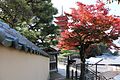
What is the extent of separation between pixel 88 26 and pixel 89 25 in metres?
0.09

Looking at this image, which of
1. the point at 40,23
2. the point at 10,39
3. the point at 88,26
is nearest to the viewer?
the point at 10,39

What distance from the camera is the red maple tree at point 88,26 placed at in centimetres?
1756

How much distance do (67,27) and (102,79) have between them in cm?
417

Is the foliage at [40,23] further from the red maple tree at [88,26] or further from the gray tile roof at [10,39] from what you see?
the gray tile roof at [10,39]

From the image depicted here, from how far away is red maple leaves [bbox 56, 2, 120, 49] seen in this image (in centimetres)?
1756

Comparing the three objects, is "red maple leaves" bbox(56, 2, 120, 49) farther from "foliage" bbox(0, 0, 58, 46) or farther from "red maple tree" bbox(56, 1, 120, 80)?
"foliage" bbox(0, 0, 58, 46)

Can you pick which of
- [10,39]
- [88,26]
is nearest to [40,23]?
[88,26]

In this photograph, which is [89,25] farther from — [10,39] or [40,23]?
[10,39]

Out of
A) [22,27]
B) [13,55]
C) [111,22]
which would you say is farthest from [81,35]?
[13,55]

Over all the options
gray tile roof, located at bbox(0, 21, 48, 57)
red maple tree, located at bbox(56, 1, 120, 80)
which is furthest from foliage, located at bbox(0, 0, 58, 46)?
gray tile roof, located at bbox(0, 21, 48, 57)

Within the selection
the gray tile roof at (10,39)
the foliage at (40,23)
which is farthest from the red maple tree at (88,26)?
the gray tile roof at (10,39)

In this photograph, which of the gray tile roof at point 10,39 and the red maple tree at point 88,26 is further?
the red maple tree at point 88,26

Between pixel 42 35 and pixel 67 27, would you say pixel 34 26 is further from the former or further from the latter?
pixel 67 27

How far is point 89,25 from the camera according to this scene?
17797mm
